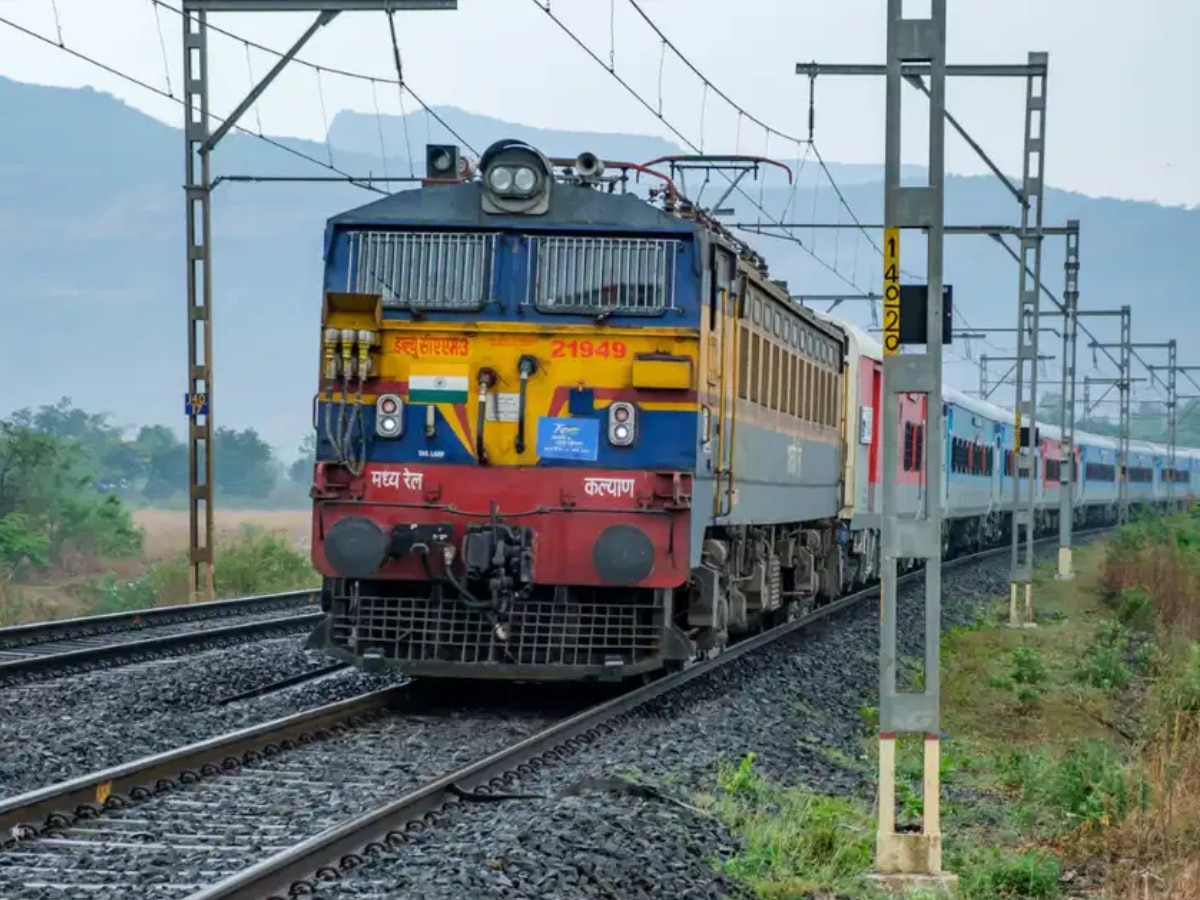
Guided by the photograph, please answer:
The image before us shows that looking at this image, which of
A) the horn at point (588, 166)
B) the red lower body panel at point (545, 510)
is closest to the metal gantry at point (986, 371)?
the horn at point (588, 166)

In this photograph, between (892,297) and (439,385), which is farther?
(439,385)

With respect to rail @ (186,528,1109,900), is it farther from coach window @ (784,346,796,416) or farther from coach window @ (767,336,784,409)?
coach window @ (784,346,796,416)

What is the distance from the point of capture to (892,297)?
8742mm

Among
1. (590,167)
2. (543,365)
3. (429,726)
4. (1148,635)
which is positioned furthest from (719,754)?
(1148,635)

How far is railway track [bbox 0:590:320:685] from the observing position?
1580 centimetres

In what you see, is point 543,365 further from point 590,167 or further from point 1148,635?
point 1148,635

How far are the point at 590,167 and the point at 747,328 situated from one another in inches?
90.0

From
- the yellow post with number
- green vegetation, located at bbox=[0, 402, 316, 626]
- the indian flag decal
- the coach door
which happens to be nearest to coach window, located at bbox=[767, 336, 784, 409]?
the coach door

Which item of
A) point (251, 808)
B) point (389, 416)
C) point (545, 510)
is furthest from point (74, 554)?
point (251, 808)

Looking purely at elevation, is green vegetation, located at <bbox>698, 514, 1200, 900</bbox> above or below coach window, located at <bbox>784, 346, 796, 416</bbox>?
below

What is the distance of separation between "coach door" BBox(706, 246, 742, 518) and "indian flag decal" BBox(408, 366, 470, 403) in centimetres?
170

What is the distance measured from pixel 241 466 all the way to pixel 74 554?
58.2m

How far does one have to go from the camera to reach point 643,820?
28.6 ft

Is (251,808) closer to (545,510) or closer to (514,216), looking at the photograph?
(545,510)
